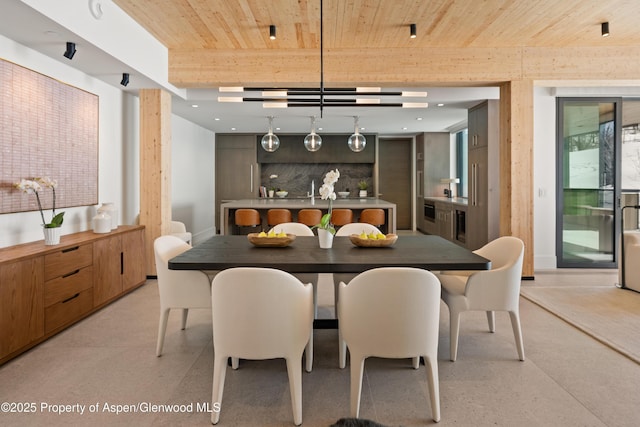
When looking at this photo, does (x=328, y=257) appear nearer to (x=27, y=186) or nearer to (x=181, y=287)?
(x=181, y=287)

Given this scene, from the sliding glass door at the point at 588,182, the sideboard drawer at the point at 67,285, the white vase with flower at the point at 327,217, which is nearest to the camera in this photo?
the white vase with flower at the point at 327,217

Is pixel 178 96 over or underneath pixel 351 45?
underneath

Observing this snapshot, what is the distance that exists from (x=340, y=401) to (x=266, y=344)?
60 cm

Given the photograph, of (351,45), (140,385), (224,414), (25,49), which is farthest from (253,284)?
(351,45)

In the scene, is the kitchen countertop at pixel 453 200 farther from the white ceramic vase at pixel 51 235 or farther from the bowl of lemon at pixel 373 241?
the white ceramic vase at pixel 51 235

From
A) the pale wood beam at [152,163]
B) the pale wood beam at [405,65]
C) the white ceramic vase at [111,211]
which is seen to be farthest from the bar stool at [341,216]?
the white ceramic vase at [111,211]

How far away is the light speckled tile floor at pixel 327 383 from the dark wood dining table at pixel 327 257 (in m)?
0.69

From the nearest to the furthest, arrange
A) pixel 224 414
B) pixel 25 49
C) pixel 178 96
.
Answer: pixel 224 414 → pixel 25 49 → pixel 178 96

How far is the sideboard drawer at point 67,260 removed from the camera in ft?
10.8

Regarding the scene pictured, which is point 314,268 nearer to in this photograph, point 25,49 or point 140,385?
point 140,385

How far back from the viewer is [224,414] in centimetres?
224

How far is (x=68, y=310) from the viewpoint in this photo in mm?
3557

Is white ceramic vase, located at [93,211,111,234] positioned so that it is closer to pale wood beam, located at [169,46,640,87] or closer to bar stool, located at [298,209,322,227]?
pale wood beam, located at [169,46,640,87]

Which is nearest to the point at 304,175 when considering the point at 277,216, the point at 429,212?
the point at 429,212
